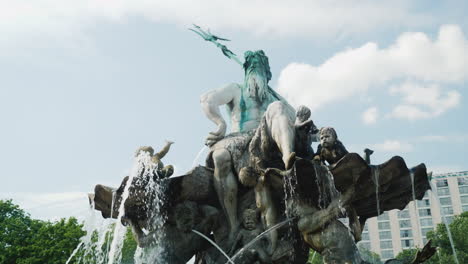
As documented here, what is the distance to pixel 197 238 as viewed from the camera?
25.8ft

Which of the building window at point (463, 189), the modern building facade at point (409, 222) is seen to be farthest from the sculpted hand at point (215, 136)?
the building window at point (463, 189)

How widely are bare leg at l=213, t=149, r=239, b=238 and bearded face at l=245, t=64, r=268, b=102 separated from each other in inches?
57.7

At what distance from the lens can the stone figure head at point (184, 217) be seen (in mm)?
7785

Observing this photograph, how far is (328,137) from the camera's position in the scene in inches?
289

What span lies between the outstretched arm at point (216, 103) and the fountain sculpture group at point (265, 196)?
0.15 ft

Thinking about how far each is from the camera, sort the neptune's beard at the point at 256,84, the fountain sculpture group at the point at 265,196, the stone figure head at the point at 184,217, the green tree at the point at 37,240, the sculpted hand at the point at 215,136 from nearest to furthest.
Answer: the fountain sculpture group at the point at 265,196, the stone figure head at the point at 184,217, the sculpted hand at the point at 215,136, the neptune's beard at the point at 256,84, the green tree at the point at 37,240

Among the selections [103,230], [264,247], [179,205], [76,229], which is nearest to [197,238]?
[179,205]

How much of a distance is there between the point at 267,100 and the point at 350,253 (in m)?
3.23

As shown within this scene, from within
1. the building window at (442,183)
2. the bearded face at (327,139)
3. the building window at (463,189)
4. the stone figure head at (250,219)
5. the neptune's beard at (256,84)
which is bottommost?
the stone figure head at (250,219)

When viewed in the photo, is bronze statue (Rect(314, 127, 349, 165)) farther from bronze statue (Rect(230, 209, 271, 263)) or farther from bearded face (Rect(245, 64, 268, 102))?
bearded face (Rect(245, 64, 268, 102))

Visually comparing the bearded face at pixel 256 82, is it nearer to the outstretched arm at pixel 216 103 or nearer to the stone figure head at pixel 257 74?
the stone figure head at pixel 257 74

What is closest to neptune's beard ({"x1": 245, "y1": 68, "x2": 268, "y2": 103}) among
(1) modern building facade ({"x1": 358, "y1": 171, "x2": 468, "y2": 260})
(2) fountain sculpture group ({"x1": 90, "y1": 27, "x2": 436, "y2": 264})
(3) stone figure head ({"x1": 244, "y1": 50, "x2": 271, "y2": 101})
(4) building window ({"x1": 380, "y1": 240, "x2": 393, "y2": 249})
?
(3) stone figure head ({"x1": 244, "y1": 50, "x2": 271, "y2": 101})

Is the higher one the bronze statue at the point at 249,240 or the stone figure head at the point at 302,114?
the stone figure head at the point at 302,114

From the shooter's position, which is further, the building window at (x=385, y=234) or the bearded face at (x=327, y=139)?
the building window at (x=385, y=234)
